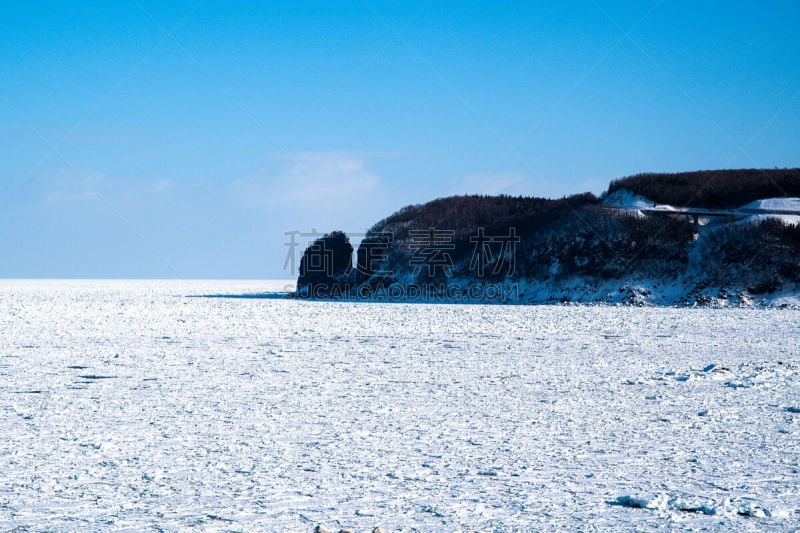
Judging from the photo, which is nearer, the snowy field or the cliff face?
the snowy field

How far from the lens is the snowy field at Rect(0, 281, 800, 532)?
4262 millimetres

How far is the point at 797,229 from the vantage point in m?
36.3

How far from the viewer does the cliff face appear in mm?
34469

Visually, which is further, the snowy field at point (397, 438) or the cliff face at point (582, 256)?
the cliff face at point (582, 256)

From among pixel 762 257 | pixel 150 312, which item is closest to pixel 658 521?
pixel 150 312

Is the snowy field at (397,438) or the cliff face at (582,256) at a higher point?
the cliff face at (582,256)

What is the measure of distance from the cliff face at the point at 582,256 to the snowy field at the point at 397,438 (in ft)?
73.8

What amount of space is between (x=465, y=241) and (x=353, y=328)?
29.7 metres

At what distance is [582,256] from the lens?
131 ft

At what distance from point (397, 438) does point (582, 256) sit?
35.0 metres

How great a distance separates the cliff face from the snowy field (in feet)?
73.8

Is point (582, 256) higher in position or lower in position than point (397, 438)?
higher

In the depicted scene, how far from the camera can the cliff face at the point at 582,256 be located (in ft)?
113

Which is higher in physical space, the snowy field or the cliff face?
the cliff face
